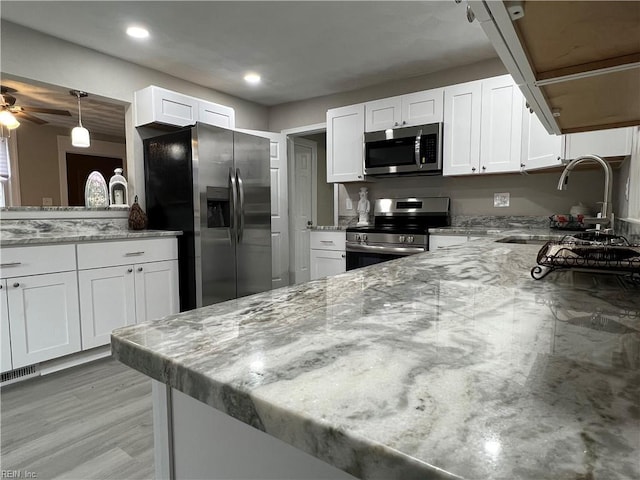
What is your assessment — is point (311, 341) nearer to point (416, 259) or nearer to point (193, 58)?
point (416, 259)

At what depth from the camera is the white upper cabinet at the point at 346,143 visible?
3.89m

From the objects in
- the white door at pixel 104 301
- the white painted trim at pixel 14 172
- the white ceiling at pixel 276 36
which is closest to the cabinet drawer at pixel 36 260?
the white door at pixel 104 301

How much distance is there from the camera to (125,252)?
278 cm

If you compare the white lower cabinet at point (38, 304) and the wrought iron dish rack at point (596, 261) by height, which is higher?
the wrought iron dish rack at point (596, 261)

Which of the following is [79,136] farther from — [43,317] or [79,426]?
[79,426]

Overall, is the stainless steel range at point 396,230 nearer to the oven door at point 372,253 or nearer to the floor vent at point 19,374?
the oven door at point 372,253

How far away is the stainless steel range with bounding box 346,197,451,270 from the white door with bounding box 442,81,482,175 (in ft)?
1.60

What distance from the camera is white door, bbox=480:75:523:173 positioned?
119 inches

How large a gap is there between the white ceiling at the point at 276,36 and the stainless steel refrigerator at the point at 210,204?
2.32 ft

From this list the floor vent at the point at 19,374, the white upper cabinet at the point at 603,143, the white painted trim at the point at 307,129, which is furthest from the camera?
the white painted trim at the point at 307,129

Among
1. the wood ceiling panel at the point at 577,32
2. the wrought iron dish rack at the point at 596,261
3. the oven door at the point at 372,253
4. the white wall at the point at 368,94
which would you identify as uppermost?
the white wall at the point at 368,94

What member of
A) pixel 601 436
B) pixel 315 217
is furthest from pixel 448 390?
pixel 315 217

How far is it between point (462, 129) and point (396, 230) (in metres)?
1.09

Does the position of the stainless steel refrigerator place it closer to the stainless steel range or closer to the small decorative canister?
the small decorative canister
